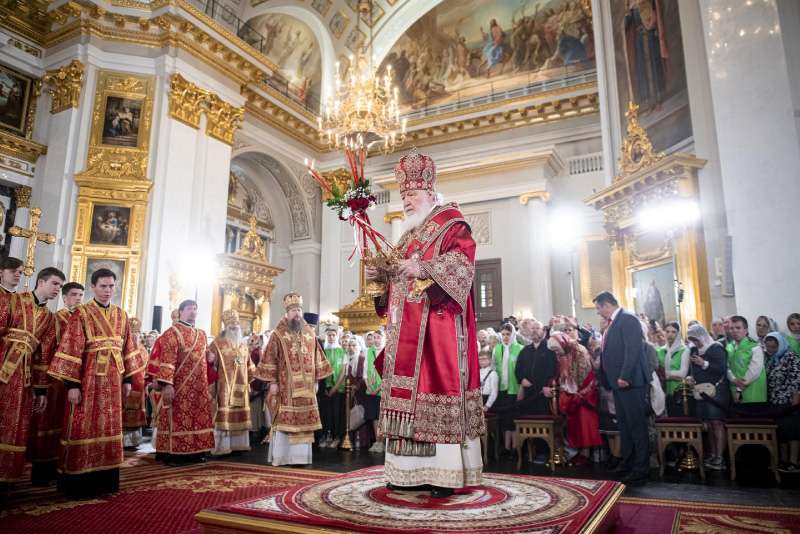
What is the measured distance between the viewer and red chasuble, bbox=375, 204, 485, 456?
3.18 metres

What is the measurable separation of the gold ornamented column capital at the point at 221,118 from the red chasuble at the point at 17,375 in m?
9.23

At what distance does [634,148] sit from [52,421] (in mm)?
9591

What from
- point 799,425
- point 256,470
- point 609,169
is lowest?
point 256,470

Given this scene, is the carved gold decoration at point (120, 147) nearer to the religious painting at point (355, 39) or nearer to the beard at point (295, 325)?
the beard at point (295, 325)

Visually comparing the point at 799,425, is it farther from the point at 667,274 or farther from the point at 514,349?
the point at 667,274

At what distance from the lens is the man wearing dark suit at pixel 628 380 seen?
5.20 meters

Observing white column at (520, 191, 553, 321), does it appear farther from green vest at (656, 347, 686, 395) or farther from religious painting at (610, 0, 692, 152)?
green vest at (656, 347, 686, 395)

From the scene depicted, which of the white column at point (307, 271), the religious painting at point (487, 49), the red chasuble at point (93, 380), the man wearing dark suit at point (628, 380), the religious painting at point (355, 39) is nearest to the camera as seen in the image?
the red chasuble at point (93, 380)

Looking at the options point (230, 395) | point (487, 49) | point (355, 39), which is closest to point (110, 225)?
point (230, 395)

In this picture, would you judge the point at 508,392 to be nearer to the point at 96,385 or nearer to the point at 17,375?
the point at 96,385

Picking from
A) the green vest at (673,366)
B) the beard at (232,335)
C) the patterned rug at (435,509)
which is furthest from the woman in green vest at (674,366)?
the beard at (232,335)

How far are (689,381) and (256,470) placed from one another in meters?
4.80

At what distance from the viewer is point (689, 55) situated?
8.90 meters

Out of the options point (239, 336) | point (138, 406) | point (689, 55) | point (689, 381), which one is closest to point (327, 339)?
point (239, 336)
